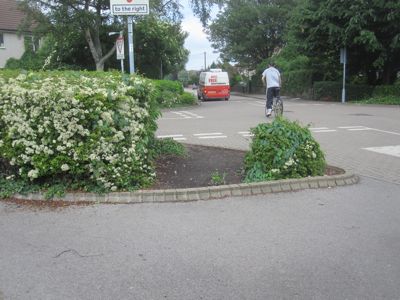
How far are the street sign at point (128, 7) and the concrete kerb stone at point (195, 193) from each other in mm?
3747

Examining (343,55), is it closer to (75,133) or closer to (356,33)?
(356,33)

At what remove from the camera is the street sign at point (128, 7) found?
8469 millimetres

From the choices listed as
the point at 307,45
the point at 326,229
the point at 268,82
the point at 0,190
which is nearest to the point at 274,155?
the point at 326,229

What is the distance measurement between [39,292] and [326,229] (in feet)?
9.44

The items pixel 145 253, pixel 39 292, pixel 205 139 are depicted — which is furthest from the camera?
pixel 205 139

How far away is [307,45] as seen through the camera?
27922 mm

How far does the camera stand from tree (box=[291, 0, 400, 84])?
2395 cm

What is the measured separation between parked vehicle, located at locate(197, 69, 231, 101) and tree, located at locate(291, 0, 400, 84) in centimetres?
665

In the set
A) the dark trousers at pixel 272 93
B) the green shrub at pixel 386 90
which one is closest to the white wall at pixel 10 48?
the green shrub at pixel 386 90

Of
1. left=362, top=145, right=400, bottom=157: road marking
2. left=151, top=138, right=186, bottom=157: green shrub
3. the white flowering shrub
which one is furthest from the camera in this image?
left=362, top=145, right=400, bottom=157: road marking

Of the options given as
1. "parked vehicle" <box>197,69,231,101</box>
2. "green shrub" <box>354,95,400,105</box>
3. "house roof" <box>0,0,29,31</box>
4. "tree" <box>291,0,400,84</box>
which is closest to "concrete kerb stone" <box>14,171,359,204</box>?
"tree" <box>291,0,400,84</box>

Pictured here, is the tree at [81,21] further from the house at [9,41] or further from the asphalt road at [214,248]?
the asphalt road at [214,248]

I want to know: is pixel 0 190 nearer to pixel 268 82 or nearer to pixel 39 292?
pixel 39 292

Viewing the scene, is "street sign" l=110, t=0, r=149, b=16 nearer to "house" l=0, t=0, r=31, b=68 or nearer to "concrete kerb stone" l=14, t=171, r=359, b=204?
"concrete kerb stone" l=14, t=171, r=359, b=204
